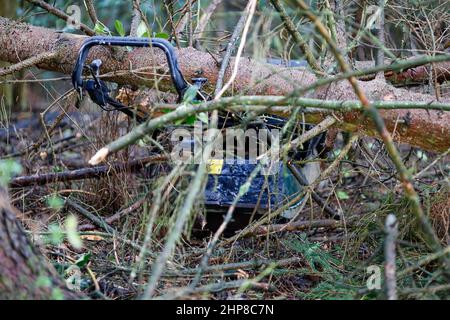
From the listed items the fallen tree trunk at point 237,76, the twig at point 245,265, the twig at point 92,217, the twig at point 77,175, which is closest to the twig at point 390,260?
the fallen tree trunk at point 237,76

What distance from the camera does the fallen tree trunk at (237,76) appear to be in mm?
2635

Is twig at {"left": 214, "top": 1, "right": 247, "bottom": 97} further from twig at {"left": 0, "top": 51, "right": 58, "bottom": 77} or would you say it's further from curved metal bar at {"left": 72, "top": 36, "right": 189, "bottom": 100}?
twig at {"left": 0, "top": 51, "right": 58, "bottom": 77}

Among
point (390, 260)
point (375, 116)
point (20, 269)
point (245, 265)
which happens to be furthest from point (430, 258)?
point (20, 269)

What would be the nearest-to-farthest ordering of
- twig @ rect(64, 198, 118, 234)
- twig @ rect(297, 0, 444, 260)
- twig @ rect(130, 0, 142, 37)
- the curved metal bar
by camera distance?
1. twig @ rect(297, 0, 444, 260)
2. the curved metal bar
3. twig @ rect(64, 198, 118, 234)
4. twig @ rect(130, 0, 142, 37)

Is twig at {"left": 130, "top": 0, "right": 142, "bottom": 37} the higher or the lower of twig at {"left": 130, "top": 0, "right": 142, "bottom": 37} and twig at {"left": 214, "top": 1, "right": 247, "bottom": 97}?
the higher

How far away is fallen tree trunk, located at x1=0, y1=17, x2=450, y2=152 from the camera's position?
2635 millimetres

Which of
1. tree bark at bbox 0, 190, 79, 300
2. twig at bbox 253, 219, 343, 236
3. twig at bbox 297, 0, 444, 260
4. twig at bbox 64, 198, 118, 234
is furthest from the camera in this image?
twig at bbox 64, 198, 118, 234

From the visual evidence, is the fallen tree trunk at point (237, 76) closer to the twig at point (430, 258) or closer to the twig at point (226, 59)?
the twig at point (226, 59)

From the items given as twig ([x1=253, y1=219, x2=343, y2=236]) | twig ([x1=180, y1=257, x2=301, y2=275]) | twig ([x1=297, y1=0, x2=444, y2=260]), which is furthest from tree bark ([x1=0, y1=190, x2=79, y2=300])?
twig ([x1=253, y1=219, x2=343, y2=236])

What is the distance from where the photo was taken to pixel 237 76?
2.95 meters

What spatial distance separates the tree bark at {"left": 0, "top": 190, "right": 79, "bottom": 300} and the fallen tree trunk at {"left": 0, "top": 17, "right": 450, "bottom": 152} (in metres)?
0.88

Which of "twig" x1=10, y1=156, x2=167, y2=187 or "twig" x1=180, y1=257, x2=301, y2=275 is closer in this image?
"twig" x1=180, y1=257, x2=301, y2=275

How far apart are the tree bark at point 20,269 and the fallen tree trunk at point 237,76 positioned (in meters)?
0.88
